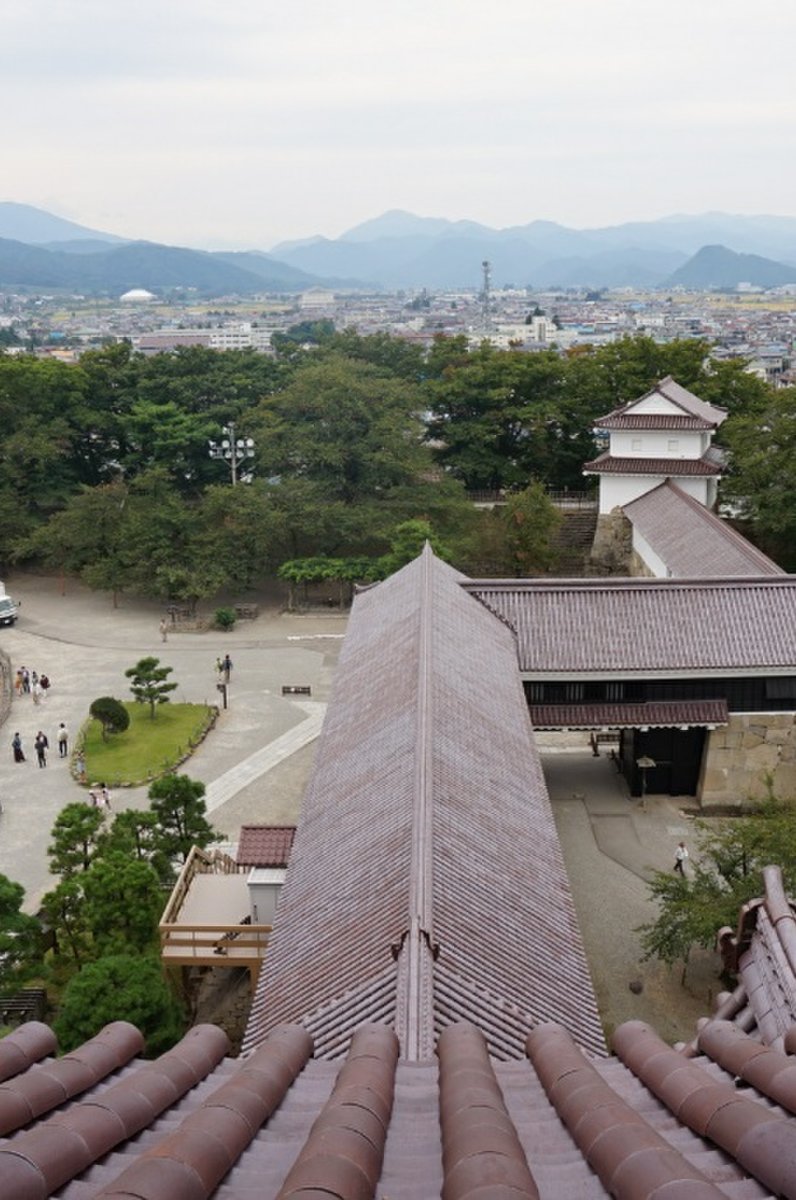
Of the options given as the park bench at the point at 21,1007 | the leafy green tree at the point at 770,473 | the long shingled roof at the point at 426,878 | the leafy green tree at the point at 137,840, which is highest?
the leafy green tree at the point at 770,473

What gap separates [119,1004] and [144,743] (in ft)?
47.0

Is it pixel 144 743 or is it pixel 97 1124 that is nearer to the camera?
pixel 97 1124

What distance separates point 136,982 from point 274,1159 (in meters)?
10.5

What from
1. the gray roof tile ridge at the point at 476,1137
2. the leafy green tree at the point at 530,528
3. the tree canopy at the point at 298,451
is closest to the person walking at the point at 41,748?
the tree canopy at the point at 298,451

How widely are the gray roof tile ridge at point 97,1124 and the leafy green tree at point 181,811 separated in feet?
41.4

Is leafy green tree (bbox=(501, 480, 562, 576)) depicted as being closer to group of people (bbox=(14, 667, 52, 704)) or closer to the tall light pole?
the tall light pole

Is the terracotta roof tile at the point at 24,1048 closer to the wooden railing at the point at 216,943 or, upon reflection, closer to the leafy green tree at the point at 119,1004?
A: the leafy green tree at the point at 119,1004

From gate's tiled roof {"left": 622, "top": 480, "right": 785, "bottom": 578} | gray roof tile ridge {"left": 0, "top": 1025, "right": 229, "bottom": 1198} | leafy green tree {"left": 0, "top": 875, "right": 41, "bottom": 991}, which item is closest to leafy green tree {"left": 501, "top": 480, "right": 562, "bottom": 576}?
gate's tiled roof {"left": 622, "top": 480, "right": 785, "bottom": 578}

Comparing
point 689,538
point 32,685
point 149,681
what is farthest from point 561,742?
point 32,685

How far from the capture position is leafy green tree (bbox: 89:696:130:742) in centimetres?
2777

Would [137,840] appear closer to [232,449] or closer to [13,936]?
[13,936]

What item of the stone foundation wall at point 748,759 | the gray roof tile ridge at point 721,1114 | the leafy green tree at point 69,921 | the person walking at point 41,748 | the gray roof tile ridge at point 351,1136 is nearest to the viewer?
the gray roof tile ridge at point 351,1136

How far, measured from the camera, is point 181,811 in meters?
19.4

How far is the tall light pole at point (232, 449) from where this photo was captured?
44812 millimetres
